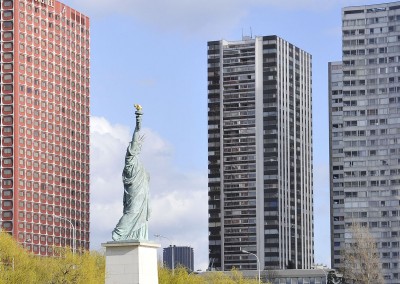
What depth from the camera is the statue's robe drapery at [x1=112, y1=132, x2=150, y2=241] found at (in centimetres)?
9131

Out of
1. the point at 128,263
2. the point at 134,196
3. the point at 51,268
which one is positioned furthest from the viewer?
the point at 51,268

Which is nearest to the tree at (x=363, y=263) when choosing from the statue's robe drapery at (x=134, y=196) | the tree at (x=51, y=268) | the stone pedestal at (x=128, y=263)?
the tree at (x=51, y=268)

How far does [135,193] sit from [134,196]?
0.24 metres

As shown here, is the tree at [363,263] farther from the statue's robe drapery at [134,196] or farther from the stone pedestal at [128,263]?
the stone pedestal at [128,263]

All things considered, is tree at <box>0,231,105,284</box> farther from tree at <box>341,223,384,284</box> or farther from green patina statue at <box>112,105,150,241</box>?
tree at <box>341,223,384,284</box>

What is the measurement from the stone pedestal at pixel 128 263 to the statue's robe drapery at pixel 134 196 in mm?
1811

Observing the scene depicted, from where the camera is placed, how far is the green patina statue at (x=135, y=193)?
9131 cm

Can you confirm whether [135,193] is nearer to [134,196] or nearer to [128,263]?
[134,196]

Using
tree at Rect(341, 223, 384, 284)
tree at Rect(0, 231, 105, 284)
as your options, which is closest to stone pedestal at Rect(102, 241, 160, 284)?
tree at Rect(0, 231, 105, 284)

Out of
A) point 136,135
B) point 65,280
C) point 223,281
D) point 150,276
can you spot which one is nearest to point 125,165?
point 136,135

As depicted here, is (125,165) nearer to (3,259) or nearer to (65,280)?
(65,280)

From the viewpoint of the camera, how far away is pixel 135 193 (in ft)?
302

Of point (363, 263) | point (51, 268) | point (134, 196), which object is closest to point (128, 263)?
point (134, 196)

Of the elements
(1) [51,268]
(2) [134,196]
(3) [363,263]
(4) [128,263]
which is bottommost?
(3) [363,263]
